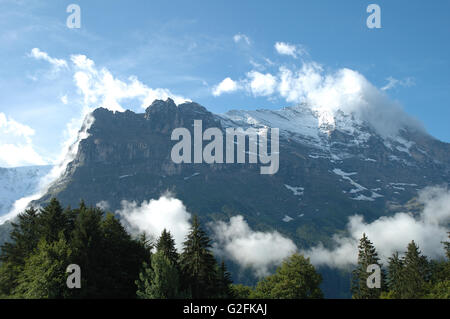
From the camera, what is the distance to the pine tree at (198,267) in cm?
6016

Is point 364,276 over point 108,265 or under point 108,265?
under

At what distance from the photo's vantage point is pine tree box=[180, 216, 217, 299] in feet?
197

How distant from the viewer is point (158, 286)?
53344 mm

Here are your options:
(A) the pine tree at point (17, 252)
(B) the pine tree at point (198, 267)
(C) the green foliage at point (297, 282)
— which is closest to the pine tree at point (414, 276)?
(C) the green foliage at point (297, 282)

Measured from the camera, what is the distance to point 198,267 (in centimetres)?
6075

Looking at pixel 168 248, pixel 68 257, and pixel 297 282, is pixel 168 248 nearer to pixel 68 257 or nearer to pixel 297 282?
pixel 68 257

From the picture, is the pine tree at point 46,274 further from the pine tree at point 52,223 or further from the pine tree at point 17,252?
the pine tree at point 52,223

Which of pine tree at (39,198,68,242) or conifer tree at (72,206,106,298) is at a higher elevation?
pine tree at (39,198,68,242)

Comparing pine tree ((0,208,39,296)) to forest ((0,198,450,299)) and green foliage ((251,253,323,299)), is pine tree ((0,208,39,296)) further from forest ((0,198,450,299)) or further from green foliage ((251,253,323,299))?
green foliage ((251,253,323,299))

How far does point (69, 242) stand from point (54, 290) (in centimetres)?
928

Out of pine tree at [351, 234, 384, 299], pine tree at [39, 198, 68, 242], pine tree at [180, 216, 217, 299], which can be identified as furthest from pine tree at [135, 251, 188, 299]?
pine tree at [351, 234, 384, 299]

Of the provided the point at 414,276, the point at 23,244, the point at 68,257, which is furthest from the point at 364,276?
the point at 23,244

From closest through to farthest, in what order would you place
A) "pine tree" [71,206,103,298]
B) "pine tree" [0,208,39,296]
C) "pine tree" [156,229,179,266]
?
"pine tree" [71,206,103,298]
"pine tree" [0,208,39,296]
"pine tree" [156,229,179,266]
